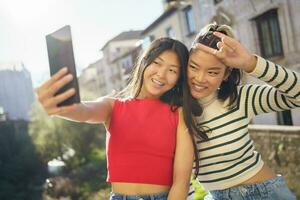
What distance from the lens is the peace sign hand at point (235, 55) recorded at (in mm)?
2172

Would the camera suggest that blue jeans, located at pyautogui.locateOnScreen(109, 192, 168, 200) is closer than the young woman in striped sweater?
Yes

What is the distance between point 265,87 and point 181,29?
18.5 meters

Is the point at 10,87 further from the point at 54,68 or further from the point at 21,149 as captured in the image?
the point at 54,68

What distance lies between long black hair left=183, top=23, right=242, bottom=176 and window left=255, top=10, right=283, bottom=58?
39.0 ft

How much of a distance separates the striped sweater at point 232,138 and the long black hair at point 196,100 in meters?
0.04

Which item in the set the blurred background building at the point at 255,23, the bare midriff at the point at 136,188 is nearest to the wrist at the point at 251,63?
the bare midriff at the point at 136,188

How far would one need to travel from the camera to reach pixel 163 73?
7.80 ft

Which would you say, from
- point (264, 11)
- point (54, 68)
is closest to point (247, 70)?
point (54, 68)

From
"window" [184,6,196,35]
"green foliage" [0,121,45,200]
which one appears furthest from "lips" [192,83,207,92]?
"window" [184,6,196,35]

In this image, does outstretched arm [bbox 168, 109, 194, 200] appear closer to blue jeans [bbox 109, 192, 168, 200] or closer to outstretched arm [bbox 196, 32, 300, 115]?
blue jeans [bbox 109, 192, 168, 200]

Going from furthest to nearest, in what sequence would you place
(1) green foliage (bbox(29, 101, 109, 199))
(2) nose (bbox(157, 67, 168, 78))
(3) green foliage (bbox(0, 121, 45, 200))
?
(1) green foliage (bbox(29, 101, 109, 199)) → (3) green foliage (bbox(0, 121, 45, 200)) → (2) nose (bbox(157, 67, 168, 78))

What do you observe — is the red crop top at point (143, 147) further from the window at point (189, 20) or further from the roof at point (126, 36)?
the roof at point (126, 36)

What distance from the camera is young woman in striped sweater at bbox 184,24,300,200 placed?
235 centimetres

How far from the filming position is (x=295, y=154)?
738cm
